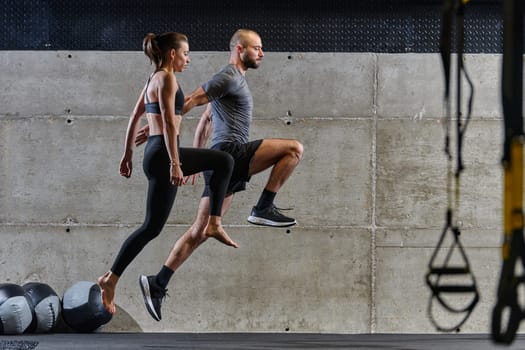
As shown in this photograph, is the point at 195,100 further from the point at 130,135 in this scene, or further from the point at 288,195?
the point at 288,195

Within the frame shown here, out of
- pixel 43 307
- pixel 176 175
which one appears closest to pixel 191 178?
pixel 176 175

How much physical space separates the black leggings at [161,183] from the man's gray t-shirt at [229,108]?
0.61 feet

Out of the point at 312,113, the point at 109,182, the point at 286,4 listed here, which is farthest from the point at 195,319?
the point at 286,4

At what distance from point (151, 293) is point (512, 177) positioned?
13.9ft

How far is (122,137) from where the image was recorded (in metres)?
6.65

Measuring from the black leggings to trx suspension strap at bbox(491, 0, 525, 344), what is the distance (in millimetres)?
3503

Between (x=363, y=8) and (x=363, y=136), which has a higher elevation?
(x=363, y=8)

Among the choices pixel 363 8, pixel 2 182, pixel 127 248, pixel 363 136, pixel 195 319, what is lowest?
pixel 195 319

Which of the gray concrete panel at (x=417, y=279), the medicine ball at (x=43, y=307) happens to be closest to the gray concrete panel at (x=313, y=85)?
the gray concrete panel at (x=417, y=279)

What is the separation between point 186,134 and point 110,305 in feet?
4.36

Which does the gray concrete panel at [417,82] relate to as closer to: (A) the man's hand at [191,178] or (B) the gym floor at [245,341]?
(A) the man's hand at [191,178]

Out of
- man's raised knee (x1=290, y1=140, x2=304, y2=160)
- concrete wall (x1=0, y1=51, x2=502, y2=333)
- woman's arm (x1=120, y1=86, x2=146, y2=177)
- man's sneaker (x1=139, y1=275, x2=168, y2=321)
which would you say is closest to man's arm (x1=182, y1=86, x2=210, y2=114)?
woman's arm (x1=120, y1=86, x2=146, y2=177)

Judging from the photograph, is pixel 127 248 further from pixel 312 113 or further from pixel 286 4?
pixel 286 4

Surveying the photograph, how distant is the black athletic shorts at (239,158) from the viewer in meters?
6.04
